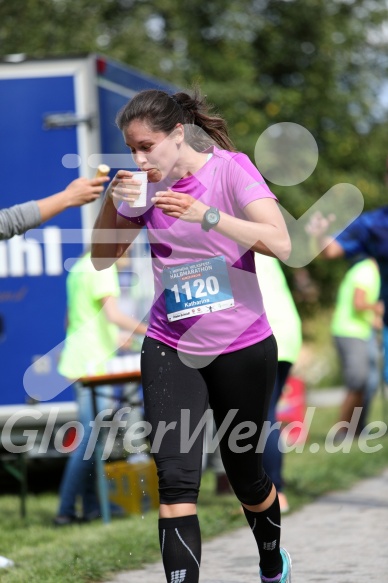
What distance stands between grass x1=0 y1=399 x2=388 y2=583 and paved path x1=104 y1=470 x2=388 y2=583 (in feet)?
0.48

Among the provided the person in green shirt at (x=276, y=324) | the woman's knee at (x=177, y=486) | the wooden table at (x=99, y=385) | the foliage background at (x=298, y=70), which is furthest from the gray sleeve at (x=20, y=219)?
the foliage background at (x=298, y=70)

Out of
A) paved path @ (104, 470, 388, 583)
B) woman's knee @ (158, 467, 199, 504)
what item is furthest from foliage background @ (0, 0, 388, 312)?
woman's knee @ (158, 467, 199, 504)

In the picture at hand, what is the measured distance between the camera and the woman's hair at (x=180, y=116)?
3.89m

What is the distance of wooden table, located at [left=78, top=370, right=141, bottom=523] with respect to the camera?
6.62 meters

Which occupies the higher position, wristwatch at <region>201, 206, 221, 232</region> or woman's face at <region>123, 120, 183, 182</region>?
woman's face at <region>123, 120, 183, 182</region>

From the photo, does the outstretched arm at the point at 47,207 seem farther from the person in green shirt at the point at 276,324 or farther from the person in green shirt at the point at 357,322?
the person in green shirt at the point at 357,322

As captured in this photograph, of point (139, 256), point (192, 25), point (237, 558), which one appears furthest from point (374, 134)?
point (237, 558)

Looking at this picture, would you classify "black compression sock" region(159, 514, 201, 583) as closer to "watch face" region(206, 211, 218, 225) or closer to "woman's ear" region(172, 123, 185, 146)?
"watch face" region(206, 211, 218, 225)

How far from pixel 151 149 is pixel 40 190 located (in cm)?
424

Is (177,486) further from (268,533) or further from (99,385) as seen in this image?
(99,385)

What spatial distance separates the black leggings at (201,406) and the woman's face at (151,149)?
603mm

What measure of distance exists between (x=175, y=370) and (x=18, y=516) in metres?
3.77

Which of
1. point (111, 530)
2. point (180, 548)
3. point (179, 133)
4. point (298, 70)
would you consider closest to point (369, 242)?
point (111, 530)

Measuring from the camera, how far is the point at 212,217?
3666 millimetres
